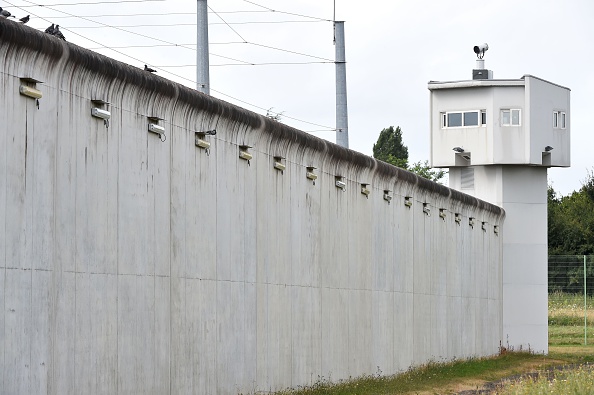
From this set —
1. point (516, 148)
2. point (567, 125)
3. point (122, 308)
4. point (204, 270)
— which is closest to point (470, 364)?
point (516, 148)

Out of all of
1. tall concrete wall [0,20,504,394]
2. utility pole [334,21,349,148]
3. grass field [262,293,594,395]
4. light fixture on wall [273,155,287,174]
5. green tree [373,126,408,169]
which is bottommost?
grass field [262,293,594,395]

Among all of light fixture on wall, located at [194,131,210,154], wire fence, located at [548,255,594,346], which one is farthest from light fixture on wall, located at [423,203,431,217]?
wire fence, located at [548,255,594,346]

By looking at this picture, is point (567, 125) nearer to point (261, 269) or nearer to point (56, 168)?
point (261, 269)

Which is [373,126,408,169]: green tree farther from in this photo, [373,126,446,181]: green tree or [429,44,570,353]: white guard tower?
[429,44,570,353]: white guard tower

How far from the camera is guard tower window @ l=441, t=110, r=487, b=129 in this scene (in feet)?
125

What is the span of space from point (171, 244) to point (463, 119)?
2446 cm

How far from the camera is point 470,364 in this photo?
102 feet

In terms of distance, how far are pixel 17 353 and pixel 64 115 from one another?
2541mm

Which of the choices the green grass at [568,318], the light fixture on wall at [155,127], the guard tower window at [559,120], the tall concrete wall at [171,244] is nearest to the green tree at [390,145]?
the green grass at [568,318]

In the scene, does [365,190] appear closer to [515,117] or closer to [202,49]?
[202,49]

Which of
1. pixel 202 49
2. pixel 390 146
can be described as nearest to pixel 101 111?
pixel 202 49

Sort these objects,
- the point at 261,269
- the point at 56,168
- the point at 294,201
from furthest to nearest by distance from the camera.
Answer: the point at 294,201 → the point at 261,269 → the point at 56,168

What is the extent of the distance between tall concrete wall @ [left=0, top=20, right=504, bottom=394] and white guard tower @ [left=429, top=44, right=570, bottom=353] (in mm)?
12170

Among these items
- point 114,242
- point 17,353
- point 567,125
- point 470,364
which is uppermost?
point 567,125
